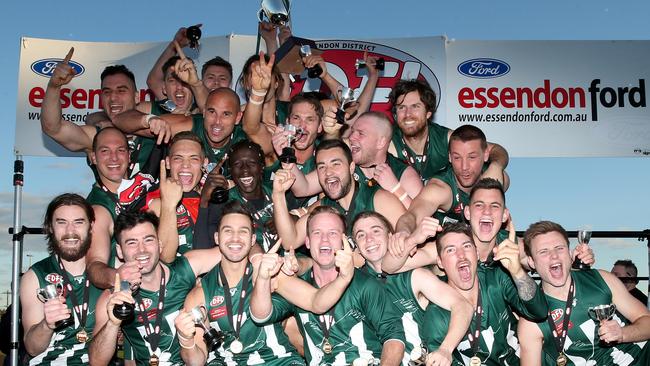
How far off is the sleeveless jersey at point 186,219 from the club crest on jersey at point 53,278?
0.98m

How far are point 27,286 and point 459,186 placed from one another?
380cm

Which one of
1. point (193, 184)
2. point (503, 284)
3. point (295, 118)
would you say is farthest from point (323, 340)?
point (295, 118)

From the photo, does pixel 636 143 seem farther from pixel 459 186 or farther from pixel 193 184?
pixel 193 184

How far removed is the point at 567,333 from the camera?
19.4 feet

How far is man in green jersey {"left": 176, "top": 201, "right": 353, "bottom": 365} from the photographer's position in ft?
18.7

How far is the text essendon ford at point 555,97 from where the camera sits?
31.7ft

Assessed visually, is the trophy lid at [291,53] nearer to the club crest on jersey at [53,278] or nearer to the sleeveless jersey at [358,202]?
the sleeveless jersey at [358,202]

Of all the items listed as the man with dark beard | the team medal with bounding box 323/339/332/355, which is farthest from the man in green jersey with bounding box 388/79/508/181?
the man with dark beard

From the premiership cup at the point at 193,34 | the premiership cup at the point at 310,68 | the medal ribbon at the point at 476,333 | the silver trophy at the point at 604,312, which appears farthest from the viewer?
the premiership cup at the point at 193,34

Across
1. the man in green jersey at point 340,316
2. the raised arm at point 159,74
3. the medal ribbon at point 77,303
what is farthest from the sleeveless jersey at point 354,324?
the raised arm at point 159,74

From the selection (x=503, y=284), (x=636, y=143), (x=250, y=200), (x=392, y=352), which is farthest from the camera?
(x=636, y=143)

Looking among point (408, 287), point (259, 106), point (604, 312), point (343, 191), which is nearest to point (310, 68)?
point (259, 106)

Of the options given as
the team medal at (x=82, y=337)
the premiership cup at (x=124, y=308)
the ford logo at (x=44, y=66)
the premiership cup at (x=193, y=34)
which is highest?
the ford logo at (x=44, y=66)

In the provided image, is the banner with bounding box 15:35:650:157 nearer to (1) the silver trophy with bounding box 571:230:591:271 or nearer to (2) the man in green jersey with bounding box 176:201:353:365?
(1) the silver trophy with bounding box 571:230:591:271
